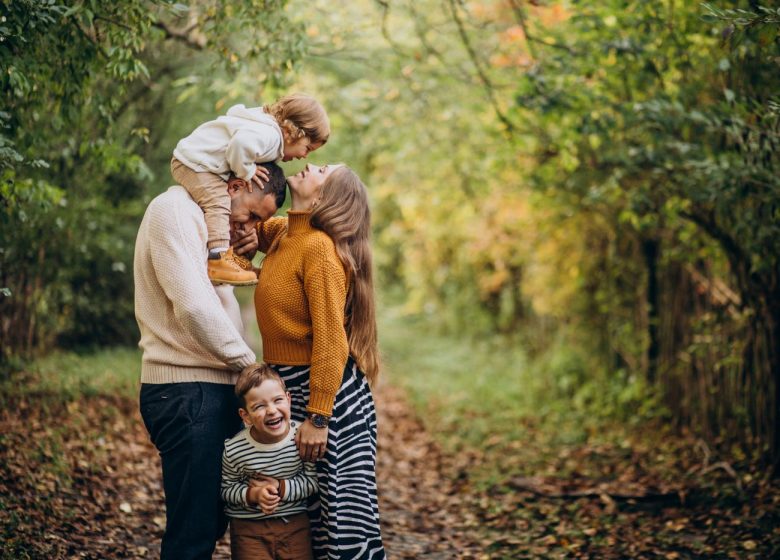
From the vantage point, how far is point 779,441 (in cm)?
575

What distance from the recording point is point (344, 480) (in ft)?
10.7

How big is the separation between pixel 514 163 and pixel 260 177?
5.50m

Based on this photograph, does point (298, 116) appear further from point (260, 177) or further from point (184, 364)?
point (184, 364)

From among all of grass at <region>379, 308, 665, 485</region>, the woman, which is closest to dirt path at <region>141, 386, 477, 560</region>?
grass at <region>379, 308, 665, 485</region>

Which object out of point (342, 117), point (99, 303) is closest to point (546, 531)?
point (342, 117)

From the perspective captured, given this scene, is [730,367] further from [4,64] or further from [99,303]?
[99,303]

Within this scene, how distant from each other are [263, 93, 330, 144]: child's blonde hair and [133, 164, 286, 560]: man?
1.75ft

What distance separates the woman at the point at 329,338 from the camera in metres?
3.14

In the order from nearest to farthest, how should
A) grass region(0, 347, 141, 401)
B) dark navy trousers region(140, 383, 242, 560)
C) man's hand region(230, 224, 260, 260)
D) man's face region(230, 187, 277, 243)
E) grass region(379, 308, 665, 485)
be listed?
1. dark navy trousers region(140, 383, 242, 560)
2. man's face region(230, 187, 277, 243)
3. man's hand region(230, 224, 260, 260)
4. grass region(0, 347, 141, 401)
5. grass region(379, 308, 665, 485)

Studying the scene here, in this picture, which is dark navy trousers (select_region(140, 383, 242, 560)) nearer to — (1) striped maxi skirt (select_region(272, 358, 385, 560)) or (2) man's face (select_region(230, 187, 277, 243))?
(1) striped maxi skirt (select_region(272, 358, 385, 560))

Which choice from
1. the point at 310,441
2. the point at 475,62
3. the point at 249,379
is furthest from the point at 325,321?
the point at 475,62

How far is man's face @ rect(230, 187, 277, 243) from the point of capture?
3.19 meters

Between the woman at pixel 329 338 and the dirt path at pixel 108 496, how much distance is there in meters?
1.73

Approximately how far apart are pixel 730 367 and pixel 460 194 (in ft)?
17.9
